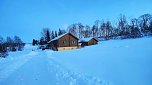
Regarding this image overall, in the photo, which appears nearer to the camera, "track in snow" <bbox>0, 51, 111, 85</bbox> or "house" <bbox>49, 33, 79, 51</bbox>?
"track in snow" <bbox>0, 51, 111, 85</bbox>

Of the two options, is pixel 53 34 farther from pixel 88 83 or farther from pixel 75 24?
pixel 88 83

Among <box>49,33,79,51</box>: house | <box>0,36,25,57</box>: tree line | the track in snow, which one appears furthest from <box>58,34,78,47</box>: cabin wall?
the track in snow

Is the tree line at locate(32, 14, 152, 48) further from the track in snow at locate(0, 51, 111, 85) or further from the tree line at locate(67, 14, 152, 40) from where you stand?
the track in snow at locate(0, 51, 111, 85)

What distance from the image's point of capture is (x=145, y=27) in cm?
8081

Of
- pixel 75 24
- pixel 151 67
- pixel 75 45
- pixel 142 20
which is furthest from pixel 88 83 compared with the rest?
pixel 75 24

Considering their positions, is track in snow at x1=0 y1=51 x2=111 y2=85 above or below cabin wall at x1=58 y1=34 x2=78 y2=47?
below

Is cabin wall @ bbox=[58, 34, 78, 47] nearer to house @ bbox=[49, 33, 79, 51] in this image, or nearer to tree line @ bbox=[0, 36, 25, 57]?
house @ bbox=[49, 33, 79, 51]

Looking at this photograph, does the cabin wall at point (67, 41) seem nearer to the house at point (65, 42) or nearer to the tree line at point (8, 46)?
the house at point (65, 42)

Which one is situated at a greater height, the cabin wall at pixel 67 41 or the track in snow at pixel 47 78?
the cabin wall at pixel 67 41

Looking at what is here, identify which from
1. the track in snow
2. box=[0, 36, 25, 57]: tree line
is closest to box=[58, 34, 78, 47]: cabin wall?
box=[0, 36, 25, 57]: tree line

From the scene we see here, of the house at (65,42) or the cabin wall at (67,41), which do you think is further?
the cabin wall at (67,41)

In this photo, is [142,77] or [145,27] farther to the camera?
[145,27]

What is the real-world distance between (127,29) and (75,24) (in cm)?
3829

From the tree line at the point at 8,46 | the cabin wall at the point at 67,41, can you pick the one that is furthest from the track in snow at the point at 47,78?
the cabin wall at the point at 67,41
